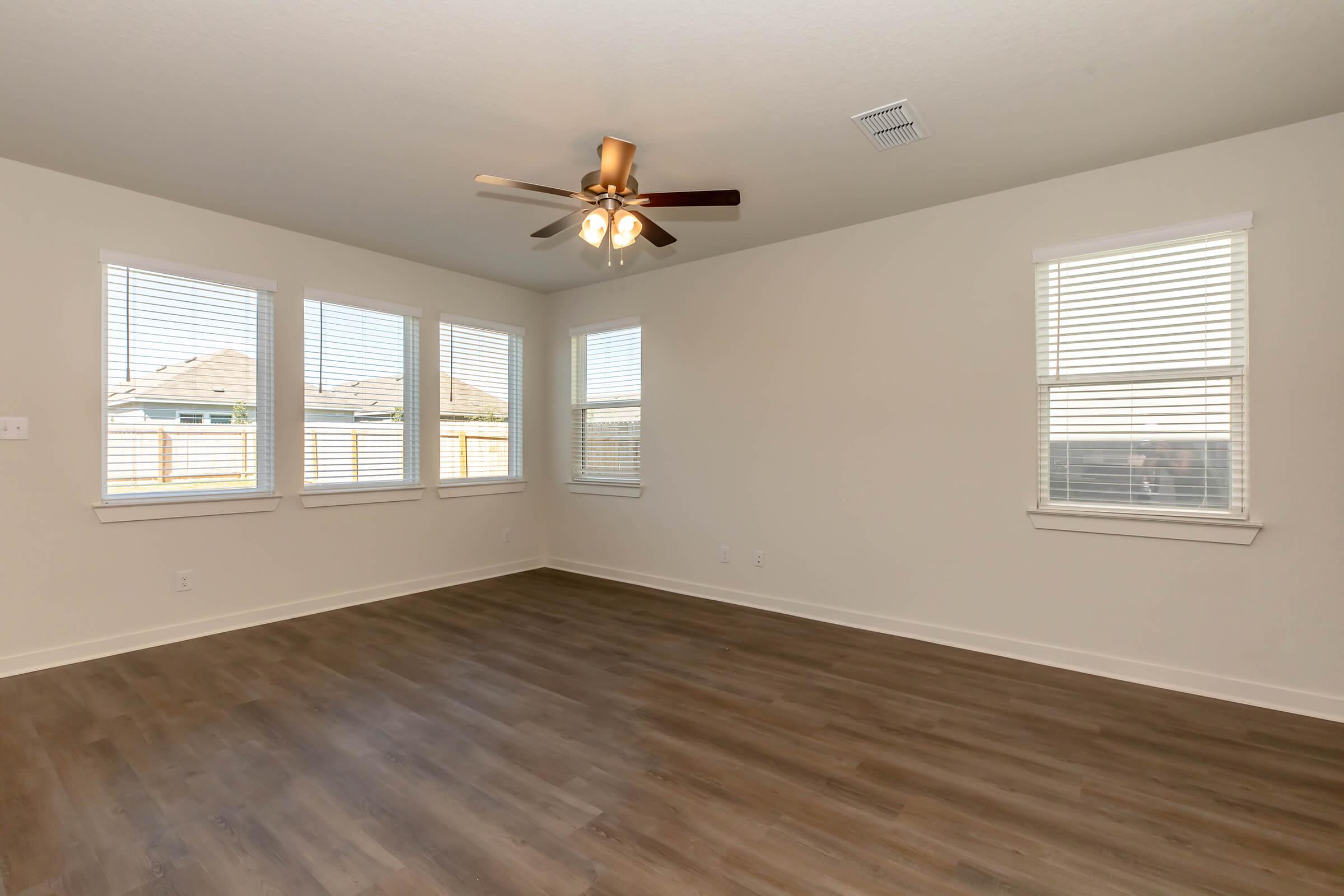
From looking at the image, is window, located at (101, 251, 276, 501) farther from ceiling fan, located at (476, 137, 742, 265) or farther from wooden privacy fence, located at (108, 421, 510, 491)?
ceiling fan, located at (476, 137, 742, 265)

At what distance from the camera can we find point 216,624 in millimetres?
4035

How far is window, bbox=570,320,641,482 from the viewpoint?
5.59 m

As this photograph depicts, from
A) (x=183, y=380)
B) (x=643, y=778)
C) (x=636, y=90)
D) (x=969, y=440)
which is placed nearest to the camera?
(x=643, y=778)

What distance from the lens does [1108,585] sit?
3.36 meters

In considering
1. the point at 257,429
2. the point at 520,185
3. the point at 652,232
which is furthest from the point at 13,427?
the point at 652,232

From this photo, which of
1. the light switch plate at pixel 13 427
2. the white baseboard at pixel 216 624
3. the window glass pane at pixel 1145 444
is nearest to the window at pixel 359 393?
the white baseboard at pixel 216 624

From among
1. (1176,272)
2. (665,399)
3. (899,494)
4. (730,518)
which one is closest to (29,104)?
(665,399)

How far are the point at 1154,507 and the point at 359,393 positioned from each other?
5275mm

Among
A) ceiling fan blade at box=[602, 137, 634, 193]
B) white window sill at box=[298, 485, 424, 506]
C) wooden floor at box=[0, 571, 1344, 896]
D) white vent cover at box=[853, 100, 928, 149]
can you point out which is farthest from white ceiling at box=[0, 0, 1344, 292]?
wooden floor at box=[0, 571, 1344, 896]

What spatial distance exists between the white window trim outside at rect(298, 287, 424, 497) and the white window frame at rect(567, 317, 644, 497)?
1.42m

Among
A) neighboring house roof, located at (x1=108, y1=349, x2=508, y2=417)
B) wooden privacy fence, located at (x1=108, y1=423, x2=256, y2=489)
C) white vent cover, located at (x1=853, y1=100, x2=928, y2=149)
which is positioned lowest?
wooden privacy fence, located at (x1=108, y1=423, x2=256, y2=489)

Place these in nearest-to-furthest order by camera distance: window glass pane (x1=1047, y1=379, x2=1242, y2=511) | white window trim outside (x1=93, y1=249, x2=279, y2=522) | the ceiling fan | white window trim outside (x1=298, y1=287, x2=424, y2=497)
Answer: the ceiling fan
window glass pane (x1=1047, y1=379, x2=1242, y2=511)
white window trim outside (x1=93, y1=249, x2=279, y2=522)
white window trim outside (x1=298, y1=287, x2=424, y2=497)

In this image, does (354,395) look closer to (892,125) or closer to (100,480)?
(100,480)

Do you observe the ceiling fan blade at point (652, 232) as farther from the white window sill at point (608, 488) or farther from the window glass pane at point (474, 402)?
the window glass pane at point (474, 402)
